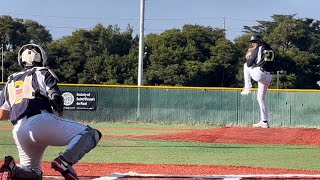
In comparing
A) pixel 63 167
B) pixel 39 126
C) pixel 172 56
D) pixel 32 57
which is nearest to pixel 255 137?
pixel 32 57

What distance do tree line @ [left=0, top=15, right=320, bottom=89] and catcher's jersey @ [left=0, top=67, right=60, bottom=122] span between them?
2157 inches

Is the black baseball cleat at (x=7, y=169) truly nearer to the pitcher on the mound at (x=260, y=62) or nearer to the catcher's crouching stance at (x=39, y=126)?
the catcher's crouching stance at (x=39, y=126)

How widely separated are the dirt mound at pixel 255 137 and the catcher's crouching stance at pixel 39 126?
10512 mm

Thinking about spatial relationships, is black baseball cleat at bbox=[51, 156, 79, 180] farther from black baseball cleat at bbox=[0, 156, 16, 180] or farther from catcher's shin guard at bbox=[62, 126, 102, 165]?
black baseball cleat at bbox=[0, 156, 16, 180]

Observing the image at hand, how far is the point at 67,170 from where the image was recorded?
621cm

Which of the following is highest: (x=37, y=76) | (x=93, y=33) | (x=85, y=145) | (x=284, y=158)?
(x=93, y=33)

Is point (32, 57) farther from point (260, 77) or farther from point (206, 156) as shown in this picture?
point (260, 77)

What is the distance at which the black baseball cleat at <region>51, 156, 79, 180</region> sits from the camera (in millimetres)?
6141

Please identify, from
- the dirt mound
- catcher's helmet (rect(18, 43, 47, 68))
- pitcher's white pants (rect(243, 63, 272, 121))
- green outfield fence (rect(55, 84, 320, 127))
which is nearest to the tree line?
green outfield fence (rect(55, 84, 320, 127))

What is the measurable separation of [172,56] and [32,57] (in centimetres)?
6032

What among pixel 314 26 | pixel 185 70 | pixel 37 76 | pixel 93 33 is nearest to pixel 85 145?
pixel 37 76

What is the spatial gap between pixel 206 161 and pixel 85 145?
6.20 m

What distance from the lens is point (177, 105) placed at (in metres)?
29.7

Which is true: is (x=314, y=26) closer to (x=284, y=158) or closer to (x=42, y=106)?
(x=284, y=158)
